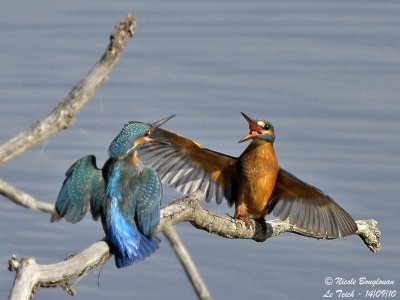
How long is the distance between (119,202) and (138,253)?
0.68ft

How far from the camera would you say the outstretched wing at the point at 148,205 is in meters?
4.86

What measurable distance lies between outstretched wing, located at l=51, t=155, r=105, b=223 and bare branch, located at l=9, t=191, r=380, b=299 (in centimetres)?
24

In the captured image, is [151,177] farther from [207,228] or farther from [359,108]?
[359,108]

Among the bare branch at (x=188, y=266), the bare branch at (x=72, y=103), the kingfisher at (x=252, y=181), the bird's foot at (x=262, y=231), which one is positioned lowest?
the bird's foot at (x=262, y=231)

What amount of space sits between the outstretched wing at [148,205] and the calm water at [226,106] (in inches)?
73.4

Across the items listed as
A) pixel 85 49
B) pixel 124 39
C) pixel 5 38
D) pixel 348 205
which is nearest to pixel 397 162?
pixel 348 205

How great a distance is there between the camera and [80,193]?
4.86 metres

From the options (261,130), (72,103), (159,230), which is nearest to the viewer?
(72,103)

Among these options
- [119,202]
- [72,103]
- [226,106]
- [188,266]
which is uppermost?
[72,103]

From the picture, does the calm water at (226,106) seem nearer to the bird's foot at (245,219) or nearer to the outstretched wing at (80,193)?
the bird's foot at (245,219)

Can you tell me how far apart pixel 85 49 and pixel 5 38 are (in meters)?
0.64

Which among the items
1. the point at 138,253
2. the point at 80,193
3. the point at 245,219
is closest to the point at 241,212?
the point at 245,219

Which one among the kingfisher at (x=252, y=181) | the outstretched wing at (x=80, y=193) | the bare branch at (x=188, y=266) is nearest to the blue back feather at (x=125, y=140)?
the outstretched wing at (x=80, y=193)

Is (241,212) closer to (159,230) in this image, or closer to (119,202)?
(159,230)
